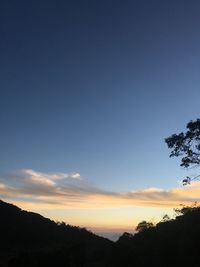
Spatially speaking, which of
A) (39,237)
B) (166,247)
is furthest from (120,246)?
(39,237)

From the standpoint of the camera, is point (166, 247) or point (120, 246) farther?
point (120, 246)

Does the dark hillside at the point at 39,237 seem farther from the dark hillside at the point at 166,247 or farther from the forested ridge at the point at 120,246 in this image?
the dark hillside at the point at 166,247

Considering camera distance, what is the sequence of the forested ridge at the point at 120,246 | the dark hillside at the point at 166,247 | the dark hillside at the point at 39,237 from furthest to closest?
1. the dark hillside at the point at 39,237
2. the forested ridge at the point at 120,246
3. the dark hillside at the point at 166,247

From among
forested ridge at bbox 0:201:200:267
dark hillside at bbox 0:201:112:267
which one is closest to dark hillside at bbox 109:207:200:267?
forested ridge at bbox 0:201:200:267

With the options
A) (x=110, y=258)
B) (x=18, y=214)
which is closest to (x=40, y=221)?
(x=18, y=214)

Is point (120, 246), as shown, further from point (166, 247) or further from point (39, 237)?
point (39, 237)

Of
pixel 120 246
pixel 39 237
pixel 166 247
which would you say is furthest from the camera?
pixel 39 237

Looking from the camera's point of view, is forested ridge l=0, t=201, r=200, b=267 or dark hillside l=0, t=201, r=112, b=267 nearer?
forested ridge l=0, t=201, r=200, b=267

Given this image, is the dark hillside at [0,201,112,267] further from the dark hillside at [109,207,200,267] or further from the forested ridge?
the dark hillside at [109,207,200,267]

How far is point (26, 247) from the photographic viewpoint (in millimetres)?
97500

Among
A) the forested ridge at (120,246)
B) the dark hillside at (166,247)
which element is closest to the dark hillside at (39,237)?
the forested ridge at (120,246)

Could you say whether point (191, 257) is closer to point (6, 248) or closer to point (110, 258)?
point (110, 258)

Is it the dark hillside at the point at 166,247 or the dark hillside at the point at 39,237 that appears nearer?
the dark hillside at the point at 166,247

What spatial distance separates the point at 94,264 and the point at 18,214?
53.2 meters
